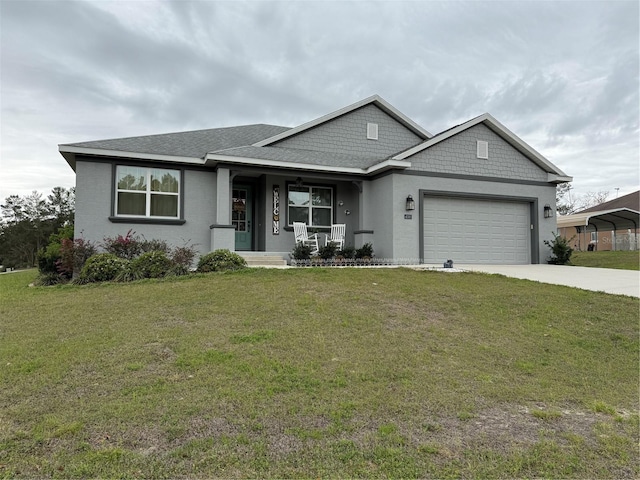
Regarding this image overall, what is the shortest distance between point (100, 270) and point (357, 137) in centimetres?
959

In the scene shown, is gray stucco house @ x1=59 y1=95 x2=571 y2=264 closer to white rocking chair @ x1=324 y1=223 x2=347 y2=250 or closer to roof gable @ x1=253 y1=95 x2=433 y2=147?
roof gable @ x1=253 y1=95 x2=433 y2=147

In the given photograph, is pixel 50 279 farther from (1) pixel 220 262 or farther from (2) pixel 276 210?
(2) pixel 276 210

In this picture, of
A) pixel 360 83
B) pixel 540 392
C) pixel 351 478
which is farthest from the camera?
pixel 360 83

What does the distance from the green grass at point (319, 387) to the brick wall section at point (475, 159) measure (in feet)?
23.1

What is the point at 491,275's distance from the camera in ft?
30.9

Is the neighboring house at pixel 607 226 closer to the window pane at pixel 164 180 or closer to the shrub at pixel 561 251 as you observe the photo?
the shrub at pixel 561 251

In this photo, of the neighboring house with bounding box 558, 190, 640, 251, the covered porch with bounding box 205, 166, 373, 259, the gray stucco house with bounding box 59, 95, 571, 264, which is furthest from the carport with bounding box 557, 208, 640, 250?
the covered porch with bounding box 205, 166, 373, 259

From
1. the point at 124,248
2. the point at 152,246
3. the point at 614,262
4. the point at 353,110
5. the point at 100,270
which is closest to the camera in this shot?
the point at 100,270

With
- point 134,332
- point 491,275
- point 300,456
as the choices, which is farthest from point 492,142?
point 300,456

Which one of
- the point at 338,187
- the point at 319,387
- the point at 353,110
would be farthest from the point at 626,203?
the point at 319,387

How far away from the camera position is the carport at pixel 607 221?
21.7m

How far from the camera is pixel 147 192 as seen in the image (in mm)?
11461

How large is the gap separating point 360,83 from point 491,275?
13096 mm

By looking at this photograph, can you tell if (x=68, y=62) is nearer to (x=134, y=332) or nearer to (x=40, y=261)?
(x=40, y=261)
